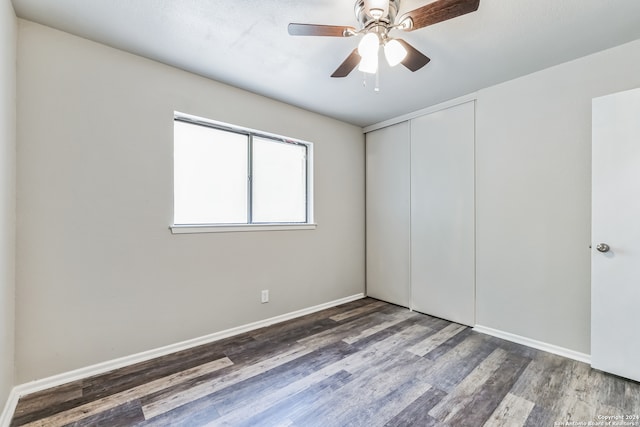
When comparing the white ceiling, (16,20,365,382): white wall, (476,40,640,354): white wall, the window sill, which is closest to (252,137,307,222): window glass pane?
the window sill

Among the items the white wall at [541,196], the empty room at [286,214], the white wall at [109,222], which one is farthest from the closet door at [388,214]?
the white wall at [109,222]

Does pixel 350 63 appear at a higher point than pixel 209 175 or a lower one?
higher

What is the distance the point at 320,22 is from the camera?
1.82m

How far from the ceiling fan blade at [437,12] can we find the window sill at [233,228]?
6.87 ft

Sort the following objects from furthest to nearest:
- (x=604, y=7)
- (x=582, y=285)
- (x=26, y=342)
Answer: (x=582, y=285) < (x=26, y=342) < (x=604, y=7)

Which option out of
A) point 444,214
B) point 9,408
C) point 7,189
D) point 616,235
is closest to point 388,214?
point 444,214

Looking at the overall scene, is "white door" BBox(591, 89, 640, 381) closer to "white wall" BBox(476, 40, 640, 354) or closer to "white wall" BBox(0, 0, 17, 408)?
"white wall" BBox(476, 40, 640, 354)

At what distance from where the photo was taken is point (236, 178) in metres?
2.87

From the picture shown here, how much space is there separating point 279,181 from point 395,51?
195 centimetres

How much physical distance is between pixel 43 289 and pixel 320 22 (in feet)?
8.30

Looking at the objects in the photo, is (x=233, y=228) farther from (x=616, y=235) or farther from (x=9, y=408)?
(x=616, y=235)

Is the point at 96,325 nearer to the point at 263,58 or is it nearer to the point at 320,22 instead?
the point at 263,58

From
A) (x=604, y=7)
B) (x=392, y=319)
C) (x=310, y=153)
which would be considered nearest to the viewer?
(x=604, y=7)

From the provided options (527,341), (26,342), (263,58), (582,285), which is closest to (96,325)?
(26,342)
